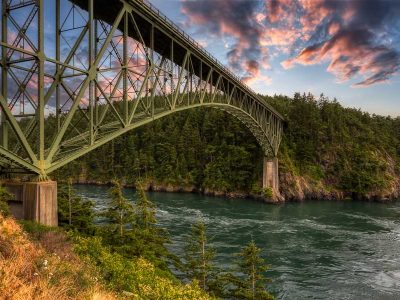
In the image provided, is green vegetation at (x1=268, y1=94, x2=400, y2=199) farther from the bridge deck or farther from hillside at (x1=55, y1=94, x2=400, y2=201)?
the bridge deck

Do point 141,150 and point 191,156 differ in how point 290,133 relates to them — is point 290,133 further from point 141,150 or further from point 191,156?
point 141,150

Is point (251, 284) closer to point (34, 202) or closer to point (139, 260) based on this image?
point (139, 260)

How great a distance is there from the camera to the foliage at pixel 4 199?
47.4 feet

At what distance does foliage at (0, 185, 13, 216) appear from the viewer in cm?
1444

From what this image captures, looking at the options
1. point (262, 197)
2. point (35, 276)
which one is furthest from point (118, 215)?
point (262, 197)

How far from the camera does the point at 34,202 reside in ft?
52.4

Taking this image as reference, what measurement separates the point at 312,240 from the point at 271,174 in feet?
120

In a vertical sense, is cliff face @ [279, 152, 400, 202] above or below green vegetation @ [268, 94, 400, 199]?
below

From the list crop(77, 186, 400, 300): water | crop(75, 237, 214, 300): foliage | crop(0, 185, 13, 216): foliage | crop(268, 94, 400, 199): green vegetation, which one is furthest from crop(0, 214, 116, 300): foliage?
crop(268, 94, 400, 199): green vegetation

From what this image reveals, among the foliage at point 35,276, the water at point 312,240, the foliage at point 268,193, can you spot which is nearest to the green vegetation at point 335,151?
the foliage at point 268,193

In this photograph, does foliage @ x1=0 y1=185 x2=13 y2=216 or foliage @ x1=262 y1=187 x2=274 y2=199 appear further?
foliage @ x1=262 y1=187 x2=274 y2=199

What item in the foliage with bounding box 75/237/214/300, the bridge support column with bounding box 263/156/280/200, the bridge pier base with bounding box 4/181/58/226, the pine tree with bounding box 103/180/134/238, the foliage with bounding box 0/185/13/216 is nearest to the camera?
the foliage with bounding box 75/237/214/300

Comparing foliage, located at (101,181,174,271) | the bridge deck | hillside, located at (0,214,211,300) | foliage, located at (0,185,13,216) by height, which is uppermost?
the bridge deck

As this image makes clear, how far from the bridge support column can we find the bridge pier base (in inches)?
2324
